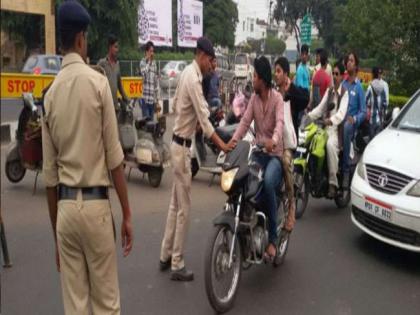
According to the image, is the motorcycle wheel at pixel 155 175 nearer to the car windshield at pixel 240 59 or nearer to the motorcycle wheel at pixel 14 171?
the motorcycle wheel at pixel 14 171

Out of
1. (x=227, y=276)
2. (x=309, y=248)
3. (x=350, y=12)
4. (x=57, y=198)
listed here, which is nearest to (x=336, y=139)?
(x=309, y=248)

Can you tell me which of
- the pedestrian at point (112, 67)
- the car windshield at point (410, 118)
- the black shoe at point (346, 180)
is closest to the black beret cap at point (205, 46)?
the car windshield at point (410, 118)

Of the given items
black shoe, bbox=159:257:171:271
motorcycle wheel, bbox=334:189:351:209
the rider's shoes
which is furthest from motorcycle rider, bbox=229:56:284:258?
motorcycle wheel, bbox=334:189:351:209

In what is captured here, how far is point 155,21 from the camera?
1750cm

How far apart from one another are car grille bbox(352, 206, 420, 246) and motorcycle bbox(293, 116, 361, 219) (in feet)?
3.04

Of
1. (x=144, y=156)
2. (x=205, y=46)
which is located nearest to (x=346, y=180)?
(x=144, y=156)

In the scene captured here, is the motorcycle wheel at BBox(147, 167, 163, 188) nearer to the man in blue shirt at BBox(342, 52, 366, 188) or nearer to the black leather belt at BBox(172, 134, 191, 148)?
the man in blue shirt at BBox(342, 52, 366, 188)

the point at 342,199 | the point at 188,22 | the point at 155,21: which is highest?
the point at 188,22

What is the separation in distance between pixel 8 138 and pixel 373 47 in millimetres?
10621

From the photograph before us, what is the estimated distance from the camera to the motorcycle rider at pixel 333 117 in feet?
21.5

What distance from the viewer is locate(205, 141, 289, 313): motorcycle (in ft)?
12.9

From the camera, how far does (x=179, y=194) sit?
461cm

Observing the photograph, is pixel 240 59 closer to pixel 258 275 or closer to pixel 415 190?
pixel 415 190

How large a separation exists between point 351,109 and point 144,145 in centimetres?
298
